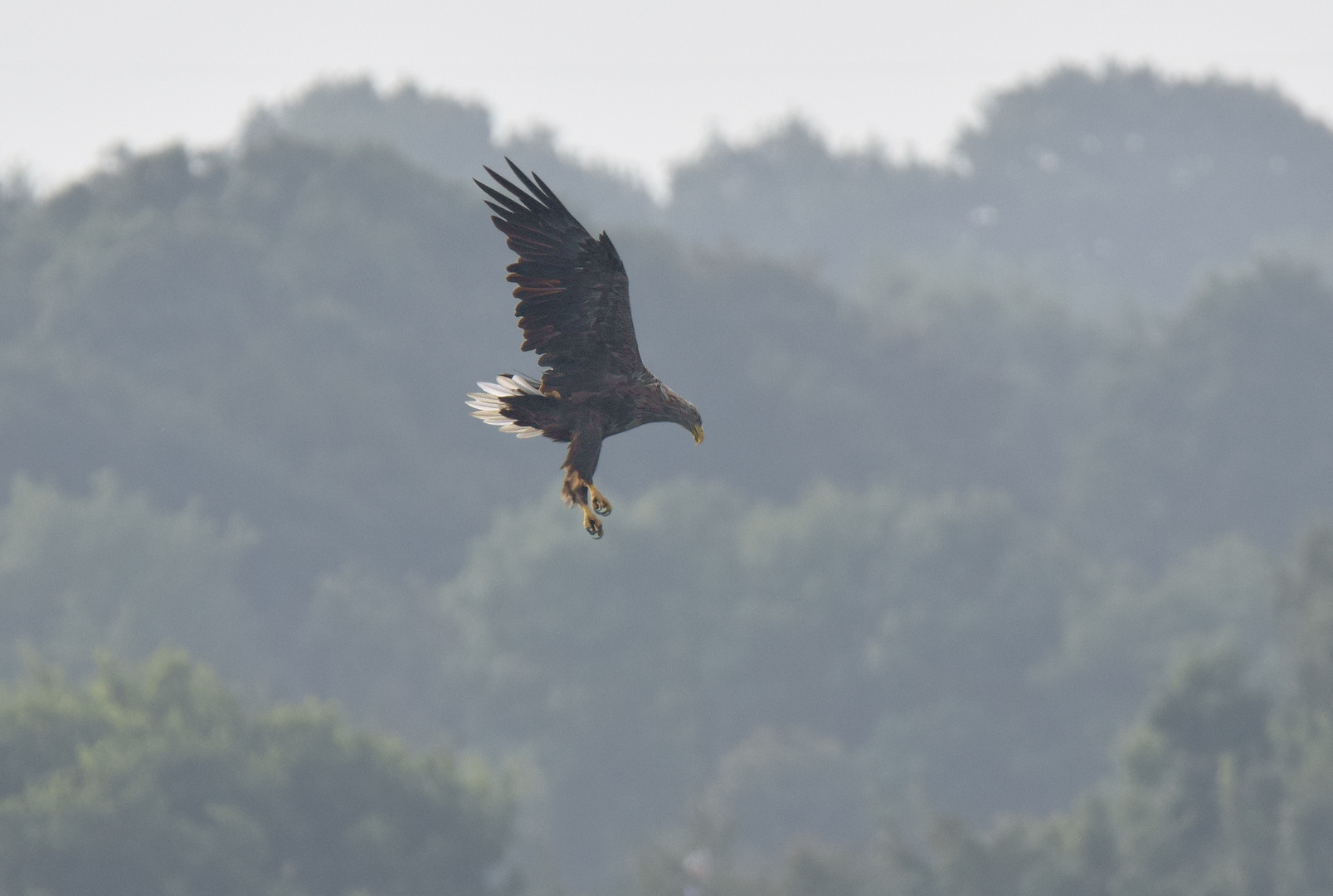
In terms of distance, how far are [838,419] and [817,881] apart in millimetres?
49181

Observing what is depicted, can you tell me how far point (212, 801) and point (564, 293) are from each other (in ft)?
110

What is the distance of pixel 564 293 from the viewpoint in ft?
41.5

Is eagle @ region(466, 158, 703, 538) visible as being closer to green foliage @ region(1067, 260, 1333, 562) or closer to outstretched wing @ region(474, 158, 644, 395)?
outstretched wing @ region(474, 158, 644, 395)

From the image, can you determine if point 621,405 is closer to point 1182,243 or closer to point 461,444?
point 461,444

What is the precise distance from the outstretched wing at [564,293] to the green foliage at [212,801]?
3057 cm

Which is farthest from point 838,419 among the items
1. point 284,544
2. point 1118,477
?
point 284,544

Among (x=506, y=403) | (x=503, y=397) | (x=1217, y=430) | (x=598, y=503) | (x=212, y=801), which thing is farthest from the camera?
(x=1217, y=430)

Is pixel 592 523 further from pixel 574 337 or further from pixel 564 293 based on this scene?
pixel 564 293

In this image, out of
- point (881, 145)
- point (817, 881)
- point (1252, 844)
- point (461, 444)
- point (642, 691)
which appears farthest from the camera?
point (881, 145)

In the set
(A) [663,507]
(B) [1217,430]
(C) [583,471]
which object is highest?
(B) [1217,430]

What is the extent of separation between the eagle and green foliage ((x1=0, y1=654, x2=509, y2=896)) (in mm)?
30435

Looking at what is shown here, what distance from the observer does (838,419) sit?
8869 cm

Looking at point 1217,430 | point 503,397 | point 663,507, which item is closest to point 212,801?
point 503,397

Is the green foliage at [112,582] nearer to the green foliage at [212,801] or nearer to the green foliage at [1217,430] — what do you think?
the green foliage at [212,801]
